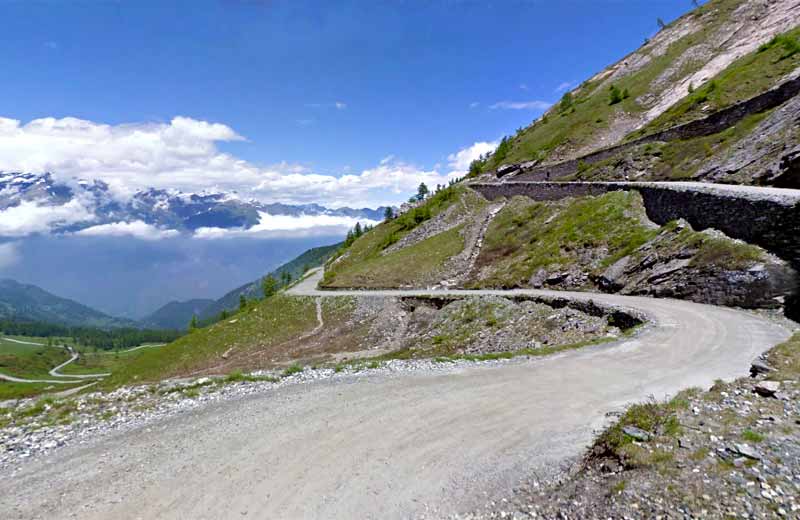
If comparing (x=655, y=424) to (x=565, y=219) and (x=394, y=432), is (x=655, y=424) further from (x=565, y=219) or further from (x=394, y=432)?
(x=565, y=219)

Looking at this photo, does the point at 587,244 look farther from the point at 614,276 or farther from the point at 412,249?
the point at 412,249

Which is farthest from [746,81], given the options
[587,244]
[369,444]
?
[369,444]

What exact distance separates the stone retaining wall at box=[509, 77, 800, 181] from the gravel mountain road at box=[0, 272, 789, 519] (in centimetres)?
4886

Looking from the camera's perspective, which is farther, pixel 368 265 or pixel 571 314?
pixel 368 265

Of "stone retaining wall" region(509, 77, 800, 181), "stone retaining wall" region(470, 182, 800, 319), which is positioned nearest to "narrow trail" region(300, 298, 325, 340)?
"stone retaining wall" region(470, 182, 800, 319)

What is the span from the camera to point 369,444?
44.0 ft

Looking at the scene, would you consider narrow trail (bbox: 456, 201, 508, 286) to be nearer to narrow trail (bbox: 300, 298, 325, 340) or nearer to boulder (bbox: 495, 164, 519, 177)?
narrow trail (bbox: 300, 298, 325, 340)

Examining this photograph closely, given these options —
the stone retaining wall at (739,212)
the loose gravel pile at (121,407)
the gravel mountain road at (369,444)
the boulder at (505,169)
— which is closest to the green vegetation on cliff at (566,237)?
the stone retaining wall at (739,212)

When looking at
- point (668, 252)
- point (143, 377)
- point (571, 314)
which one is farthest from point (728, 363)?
point (143, 377)

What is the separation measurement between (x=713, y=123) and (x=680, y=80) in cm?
5791

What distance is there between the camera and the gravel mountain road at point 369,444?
1095 centimetres

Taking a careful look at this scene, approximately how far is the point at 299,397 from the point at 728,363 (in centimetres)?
1883

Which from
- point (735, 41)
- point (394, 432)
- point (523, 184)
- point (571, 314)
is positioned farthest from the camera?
point (735, 41)

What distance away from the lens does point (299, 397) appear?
1803cm
